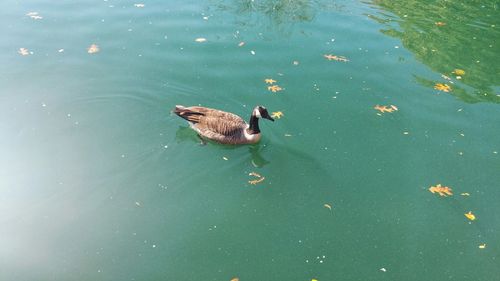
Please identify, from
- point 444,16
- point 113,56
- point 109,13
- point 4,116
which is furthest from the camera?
point 444,16

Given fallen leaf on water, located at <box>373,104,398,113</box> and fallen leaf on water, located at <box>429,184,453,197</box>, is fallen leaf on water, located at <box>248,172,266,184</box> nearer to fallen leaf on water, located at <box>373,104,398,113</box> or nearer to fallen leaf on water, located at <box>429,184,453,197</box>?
fallen leaf on water, located at <box>429,184,453,197</box>

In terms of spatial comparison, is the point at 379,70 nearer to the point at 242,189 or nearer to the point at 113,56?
the point at 242,189

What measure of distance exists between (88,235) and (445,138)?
7488 millimetres

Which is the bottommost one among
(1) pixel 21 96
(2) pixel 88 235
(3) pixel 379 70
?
(2) pixel 88 235

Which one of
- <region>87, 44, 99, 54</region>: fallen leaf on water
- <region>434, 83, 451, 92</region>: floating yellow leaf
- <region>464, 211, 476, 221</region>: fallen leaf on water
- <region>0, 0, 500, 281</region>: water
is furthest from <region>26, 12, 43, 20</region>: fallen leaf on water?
<region>464, 211, 476, 221</region>: fallen leaf on water

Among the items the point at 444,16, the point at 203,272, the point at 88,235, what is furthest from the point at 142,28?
the point at 444,16

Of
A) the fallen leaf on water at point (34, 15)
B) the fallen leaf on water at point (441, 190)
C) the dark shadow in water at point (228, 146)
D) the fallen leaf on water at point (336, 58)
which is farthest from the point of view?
the fallen leaf on water at point (34, 15)

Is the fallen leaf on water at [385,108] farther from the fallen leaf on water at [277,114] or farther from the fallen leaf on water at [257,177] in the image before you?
the fallen leaf on water at [257,177]

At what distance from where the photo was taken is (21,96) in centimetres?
1024

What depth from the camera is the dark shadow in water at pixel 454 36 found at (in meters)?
11.9

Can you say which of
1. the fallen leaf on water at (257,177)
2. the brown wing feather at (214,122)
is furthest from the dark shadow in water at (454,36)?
the fallen leaf on water at (257,177)

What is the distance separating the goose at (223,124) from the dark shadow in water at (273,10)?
563 centimetres

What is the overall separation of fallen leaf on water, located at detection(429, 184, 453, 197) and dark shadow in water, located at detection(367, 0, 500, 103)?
3.69 metres

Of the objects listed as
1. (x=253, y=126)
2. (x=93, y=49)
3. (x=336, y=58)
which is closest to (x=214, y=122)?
(x=253, y=126)
